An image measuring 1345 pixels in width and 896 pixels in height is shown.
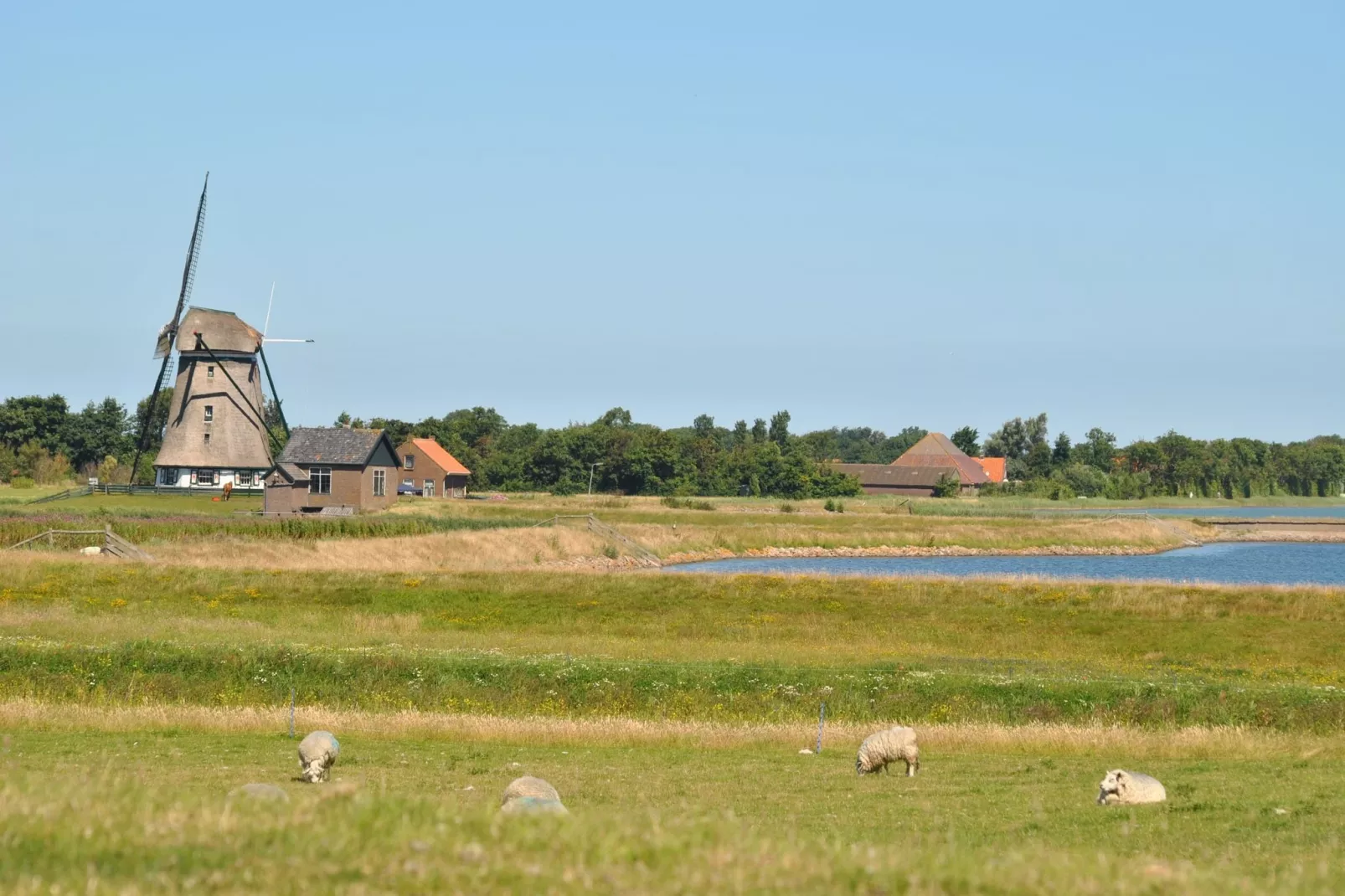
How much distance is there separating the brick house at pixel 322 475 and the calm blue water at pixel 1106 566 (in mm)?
21855

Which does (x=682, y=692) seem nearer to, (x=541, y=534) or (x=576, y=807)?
(x=576, y=807)

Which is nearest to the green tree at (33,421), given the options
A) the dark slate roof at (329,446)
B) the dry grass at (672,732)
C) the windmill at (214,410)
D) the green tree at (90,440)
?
the green tree at (90,440)

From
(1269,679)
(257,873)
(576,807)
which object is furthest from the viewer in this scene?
(1269,679)

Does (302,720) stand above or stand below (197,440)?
below

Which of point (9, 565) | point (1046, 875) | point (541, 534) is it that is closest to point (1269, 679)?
point (1046, 875)

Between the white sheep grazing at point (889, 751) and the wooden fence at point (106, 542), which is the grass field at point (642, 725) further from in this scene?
the wooden fence at point (106, 542)

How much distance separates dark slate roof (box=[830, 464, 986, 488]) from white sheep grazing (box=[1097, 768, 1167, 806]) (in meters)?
158

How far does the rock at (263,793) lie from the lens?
38.5ft

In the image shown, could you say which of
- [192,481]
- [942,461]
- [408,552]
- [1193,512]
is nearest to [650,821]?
[408,552]

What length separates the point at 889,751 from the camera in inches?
827

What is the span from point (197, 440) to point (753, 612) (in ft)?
197

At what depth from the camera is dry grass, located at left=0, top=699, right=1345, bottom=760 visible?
941 inches

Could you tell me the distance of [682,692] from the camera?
2966 cm

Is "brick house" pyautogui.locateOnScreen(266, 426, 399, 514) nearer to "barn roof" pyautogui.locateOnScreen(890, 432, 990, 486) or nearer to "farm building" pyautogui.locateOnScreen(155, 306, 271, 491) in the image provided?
"farm building" pyautogui.locateOnScreen(155, 306, 271, 491)
